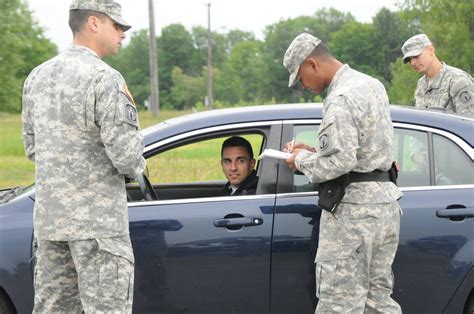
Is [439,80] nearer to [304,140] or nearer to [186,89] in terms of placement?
[304,140]

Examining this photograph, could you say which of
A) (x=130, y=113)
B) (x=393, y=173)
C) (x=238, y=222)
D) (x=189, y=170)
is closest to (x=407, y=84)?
(x=189, y=170)

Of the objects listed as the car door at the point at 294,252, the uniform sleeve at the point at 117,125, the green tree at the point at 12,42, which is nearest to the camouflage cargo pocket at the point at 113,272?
the uniform sleeve at the point at 117,125

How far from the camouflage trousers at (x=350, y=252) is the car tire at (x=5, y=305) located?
1600 mm

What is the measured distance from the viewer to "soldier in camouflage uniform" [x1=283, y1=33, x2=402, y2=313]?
3.07 meters

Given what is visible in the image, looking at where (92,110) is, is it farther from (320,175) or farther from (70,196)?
(320,175)

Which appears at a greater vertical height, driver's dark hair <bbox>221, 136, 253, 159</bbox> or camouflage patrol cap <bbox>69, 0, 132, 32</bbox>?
camouflage patrol cap <bbox>69, 0, 132, 32</bbox>

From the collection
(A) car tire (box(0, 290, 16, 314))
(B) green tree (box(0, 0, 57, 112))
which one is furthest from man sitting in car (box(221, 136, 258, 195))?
(B) green tree (box(0, 0, 57, 112))

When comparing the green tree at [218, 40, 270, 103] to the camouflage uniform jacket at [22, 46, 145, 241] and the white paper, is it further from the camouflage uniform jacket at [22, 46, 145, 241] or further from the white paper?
the camouflage uniform jacket at [22, 46, 145, 241]

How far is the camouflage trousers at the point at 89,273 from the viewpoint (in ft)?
9.39

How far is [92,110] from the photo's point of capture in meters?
2.81

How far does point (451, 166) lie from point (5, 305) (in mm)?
2460

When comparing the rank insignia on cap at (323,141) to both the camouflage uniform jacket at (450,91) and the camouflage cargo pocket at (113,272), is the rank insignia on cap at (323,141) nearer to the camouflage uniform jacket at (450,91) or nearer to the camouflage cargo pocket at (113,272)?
the camouflage cargo pocket at (113,272)

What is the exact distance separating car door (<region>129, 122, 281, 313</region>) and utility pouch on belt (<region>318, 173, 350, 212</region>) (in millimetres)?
373

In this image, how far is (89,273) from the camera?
9.45 feet
